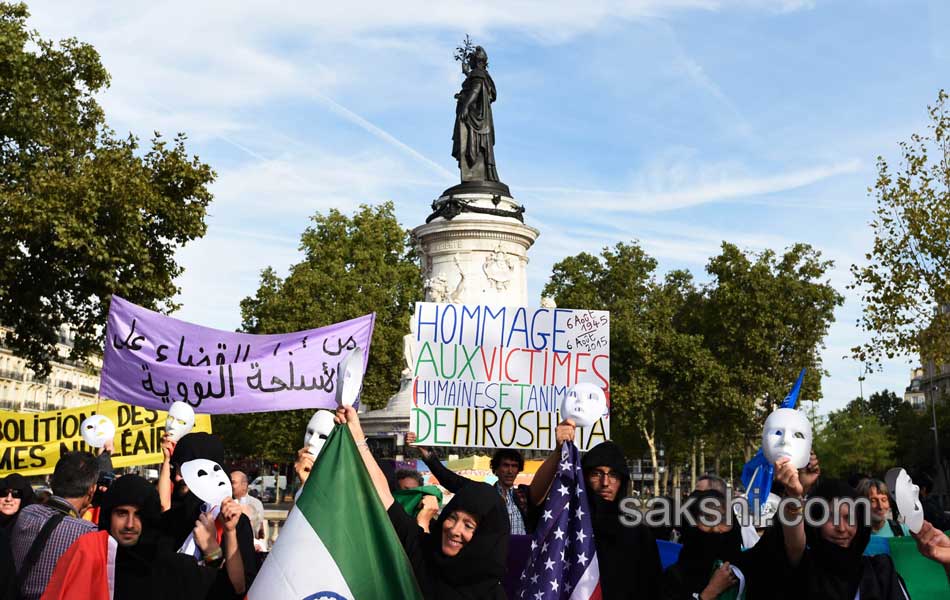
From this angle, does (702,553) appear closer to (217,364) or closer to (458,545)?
(458,545)

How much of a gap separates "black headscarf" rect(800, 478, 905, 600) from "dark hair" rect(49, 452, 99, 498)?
3.50 metres

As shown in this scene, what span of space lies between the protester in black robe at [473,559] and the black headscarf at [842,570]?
127cm

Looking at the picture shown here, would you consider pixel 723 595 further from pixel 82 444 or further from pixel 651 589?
pixel 82 444

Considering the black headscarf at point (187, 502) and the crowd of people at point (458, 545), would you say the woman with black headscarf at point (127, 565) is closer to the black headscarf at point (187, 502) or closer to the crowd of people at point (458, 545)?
the crowd of people at point (458, 545)

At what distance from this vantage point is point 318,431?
5.95 m

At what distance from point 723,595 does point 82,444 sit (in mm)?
9306

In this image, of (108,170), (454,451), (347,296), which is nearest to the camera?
(108,170)

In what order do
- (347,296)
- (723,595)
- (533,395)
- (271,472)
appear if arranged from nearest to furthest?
1. (723,595)
2. (533,395)
3. (347,296)
4. (271,472)

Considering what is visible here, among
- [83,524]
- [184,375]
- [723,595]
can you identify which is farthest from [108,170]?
[723,595]

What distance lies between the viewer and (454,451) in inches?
898

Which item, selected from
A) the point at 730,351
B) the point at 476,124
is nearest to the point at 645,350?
the point at 730,351

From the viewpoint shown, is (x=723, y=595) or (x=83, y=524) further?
(x=83, y=524)

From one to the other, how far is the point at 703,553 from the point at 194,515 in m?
2.40

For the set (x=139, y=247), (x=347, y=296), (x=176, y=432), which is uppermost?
(x=347, y=296)
